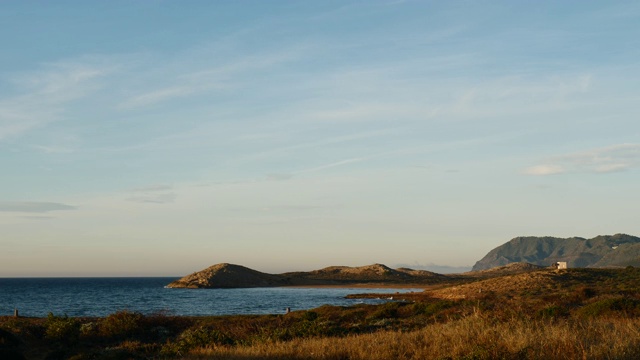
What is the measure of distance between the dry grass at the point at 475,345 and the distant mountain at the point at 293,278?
127076 mm

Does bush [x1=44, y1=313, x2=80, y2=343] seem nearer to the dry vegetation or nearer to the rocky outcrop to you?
the dry vegetation

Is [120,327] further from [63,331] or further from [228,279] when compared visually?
[228,279]

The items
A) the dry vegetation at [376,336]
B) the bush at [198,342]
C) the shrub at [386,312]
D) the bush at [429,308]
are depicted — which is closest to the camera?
the dry vegetation at [376,336]

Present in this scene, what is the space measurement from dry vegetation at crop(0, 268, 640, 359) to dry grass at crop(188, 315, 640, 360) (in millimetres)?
29

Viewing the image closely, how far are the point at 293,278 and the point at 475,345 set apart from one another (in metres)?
148

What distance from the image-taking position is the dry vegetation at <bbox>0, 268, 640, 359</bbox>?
1491 cm

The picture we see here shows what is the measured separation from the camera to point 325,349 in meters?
17.5

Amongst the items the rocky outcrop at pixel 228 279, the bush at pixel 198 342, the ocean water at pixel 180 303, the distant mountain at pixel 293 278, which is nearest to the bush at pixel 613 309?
the bush at pixel 198 342

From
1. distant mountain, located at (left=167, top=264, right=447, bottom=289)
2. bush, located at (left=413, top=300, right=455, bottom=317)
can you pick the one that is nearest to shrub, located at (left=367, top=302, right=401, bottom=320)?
bush, located at (left=413, top=300, right=455, bottom=317)

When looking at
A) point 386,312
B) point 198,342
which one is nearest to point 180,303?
point 386,312

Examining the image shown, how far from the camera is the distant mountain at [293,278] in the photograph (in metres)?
148

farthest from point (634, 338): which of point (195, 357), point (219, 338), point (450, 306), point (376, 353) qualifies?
point (450, 306)

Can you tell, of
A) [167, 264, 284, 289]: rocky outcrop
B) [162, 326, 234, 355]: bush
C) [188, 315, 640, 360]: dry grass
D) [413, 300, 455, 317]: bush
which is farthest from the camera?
[167, 264, 284, 289]: rocky outcrop

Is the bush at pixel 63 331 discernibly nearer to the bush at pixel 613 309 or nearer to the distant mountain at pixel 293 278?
the bush at pixel 613 309
